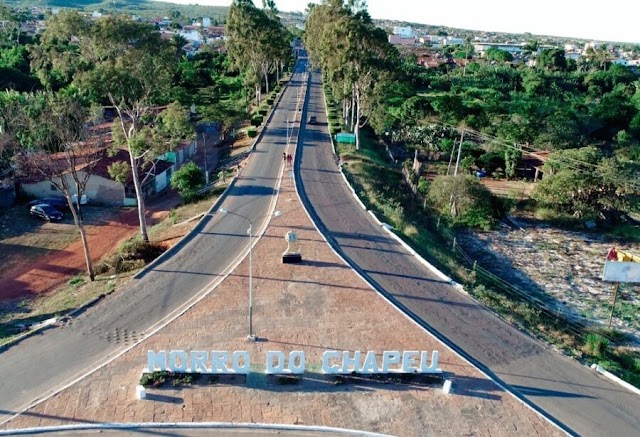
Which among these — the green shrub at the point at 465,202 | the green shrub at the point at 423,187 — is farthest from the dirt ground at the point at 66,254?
the green shrub at the point at 465,202

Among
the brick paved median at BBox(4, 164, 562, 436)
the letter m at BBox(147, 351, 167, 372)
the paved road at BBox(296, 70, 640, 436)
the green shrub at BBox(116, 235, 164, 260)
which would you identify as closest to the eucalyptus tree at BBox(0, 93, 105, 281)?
the green shrub at BBox(116, 235, 164, 260)

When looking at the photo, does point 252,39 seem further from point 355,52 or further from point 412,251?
point 412,251

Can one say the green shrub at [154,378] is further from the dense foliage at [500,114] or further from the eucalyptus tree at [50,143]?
the dense foliage at [500,114]

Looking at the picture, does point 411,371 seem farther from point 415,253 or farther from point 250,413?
point 415,253

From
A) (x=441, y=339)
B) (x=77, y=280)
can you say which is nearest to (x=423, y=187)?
(x=441, y=339)

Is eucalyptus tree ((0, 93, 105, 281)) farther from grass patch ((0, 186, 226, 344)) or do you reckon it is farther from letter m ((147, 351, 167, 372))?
letter m ((147, 351, 167, 372))

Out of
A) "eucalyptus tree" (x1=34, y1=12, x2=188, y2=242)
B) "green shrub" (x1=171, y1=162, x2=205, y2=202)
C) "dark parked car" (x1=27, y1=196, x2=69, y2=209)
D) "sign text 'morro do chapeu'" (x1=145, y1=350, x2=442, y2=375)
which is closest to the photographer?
"sign text 'morro do chapeu'" (x1=145, y1=350, x2=442, y2=375)

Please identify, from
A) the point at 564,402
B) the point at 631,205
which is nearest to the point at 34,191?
the point at 564,402
